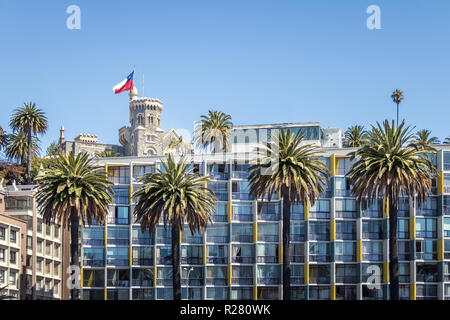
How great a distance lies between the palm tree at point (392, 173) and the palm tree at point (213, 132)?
184ft

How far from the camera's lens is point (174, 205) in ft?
330

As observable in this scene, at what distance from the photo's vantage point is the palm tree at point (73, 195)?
101m

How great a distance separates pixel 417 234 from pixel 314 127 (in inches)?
1029

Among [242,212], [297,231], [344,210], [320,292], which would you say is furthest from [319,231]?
[242,212]

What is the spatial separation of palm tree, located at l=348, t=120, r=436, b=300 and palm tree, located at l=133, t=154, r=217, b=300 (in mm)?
19358

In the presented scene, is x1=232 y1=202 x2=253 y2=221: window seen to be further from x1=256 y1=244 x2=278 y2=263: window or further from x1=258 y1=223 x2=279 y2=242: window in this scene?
x1=256 y1=244 x2=278 y2=263: window

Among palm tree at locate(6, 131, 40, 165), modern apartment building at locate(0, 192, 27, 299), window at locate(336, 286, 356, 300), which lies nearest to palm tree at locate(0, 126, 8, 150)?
palm tree at locate(6, 131, 40, 165)

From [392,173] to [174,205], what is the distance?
26330 mm

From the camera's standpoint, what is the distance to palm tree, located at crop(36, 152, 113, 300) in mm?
100750

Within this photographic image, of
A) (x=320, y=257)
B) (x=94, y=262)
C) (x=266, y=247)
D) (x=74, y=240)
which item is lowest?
Answer: (x=94, y=262)

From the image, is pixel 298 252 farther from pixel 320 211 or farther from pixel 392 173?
pixel 392 173

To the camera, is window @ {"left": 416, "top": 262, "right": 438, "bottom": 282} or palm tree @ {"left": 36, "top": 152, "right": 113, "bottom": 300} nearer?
palm tree @ {"left": 36, "top": 152, "right": 113, "bottom": 300}
